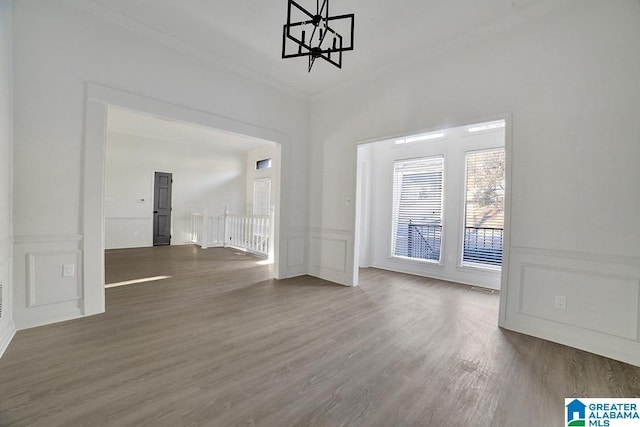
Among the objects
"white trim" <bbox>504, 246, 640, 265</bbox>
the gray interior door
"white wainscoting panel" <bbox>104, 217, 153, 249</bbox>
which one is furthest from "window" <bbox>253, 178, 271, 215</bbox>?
"white trim" <bbox>504, 246, 640, 265</bbox>

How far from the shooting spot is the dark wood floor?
5.37ft

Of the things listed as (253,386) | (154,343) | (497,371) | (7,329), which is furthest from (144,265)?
(497,371)

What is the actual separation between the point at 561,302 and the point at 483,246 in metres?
2.06

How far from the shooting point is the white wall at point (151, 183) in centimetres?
769

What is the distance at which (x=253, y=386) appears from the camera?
74.0 inches

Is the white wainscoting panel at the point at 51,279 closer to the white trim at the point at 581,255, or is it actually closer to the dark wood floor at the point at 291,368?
the dark wood floor at the point at 291,368

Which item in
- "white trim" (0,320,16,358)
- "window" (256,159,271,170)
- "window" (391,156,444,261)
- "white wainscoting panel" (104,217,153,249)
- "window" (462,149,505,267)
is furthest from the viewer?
"window" (256,159,271,170)

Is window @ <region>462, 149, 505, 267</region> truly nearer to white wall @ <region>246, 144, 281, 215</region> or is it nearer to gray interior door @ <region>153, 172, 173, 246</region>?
white wall @ <region>246, 144, 281, 215</region>

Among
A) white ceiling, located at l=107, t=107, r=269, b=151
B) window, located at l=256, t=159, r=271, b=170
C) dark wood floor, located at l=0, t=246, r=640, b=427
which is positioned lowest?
dark wood floor, located at l=0, t=246, r=640, b=427

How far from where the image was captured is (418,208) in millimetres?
5391

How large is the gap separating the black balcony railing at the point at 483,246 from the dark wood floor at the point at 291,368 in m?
1.21

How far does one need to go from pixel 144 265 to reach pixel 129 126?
12.3 feet

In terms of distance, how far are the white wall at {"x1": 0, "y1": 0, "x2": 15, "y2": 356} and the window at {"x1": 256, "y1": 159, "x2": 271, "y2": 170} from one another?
6924 millimetres

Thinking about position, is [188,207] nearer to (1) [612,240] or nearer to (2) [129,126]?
(2) [129,126]
